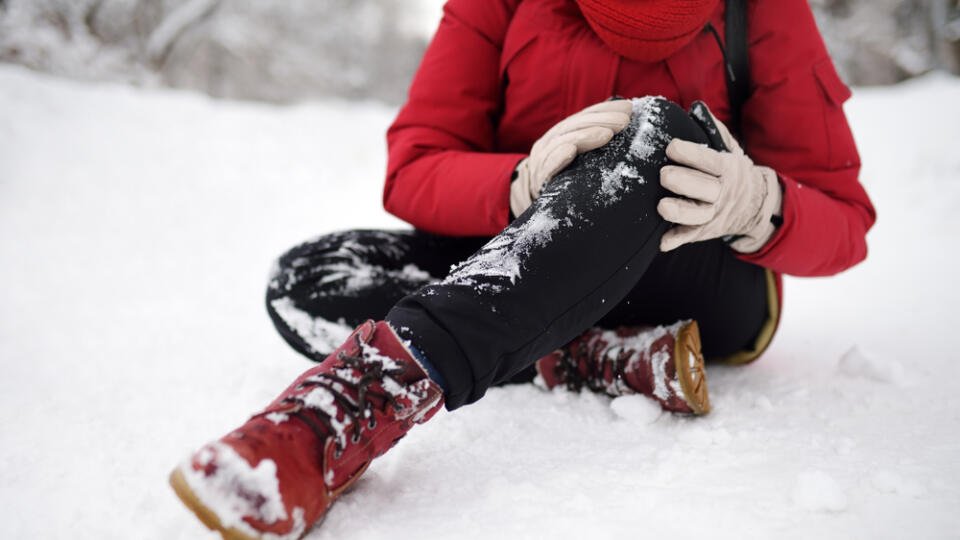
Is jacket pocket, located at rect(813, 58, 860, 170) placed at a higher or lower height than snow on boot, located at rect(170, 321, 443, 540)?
lower

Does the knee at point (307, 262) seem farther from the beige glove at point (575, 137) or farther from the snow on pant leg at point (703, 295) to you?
the snow on pant leg at point (703, 295)

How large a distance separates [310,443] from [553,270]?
14.1 inches

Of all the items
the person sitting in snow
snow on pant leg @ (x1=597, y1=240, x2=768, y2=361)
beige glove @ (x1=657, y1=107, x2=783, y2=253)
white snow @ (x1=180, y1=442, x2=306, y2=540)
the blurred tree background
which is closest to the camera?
white snow @ (x1=180, y1=442, x2=306, y2=540)

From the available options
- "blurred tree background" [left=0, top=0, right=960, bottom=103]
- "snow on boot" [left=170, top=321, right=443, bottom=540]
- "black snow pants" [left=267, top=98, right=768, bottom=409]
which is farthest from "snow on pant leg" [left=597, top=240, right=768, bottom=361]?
"blurred tree background" [left=0, top=0, right=960, bottom=103]

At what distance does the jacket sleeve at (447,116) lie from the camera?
1045 mm

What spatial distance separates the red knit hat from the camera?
3.05 feet

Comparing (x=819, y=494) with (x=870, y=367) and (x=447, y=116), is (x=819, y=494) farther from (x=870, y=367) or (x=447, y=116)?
(x=447, y=116)

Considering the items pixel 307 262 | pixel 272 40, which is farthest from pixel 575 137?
pixel 272 40

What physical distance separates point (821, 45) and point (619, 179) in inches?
26.3

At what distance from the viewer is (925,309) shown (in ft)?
5.45

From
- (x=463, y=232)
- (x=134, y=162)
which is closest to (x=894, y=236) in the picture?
(x=463, y=232)

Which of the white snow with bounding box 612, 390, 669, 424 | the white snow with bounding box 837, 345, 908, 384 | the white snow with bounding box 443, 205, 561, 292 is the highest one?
the white snow with bounding box 443, 205, 561, 292

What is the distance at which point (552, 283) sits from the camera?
26.7 inches

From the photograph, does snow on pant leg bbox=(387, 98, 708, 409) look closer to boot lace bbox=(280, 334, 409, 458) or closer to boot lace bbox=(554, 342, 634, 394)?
boot lace bbox=(280, 334, 409, 458)
